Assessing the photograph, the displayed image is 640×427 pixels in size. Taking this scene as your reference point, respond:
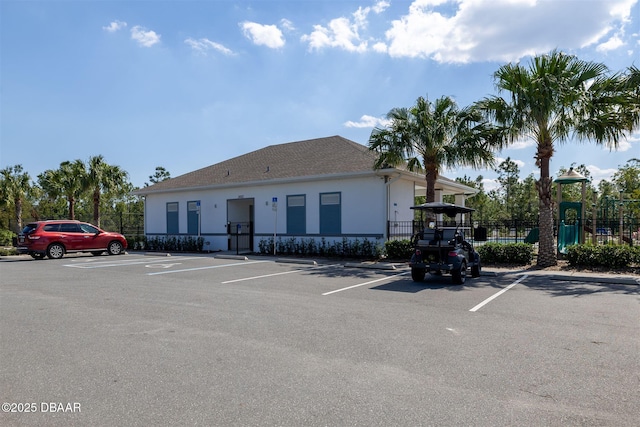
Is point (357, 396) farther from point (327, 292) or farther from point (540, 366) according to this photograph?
point (327, 292)

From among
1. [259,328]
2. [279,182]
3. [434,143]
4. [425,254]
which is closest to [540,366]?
[259,328]

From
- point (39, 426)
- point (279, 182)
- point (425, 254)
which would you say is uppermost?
point (279, 182)

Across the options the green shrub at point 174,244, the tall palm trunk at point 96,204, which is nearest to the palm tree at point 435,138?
the green shrub at point 174,244

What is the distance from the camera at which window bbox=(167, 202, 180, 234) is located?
25.8 meters

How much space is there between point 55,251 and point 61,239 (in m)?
0.58

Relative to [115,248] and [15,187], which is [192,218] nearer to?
[115,248]

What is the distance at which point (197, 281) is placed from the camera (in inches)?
459

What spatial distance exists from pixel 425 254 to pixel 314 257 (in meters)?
8.29

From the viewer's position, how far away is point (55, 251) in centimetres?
1928

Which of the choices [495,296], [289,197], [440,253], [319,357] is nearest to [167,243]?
[289,197]

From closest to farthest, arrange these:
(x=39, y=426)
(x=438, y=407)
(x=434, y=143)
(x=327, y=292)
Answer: (x=39, y=426) < (x=438, y=407) < (x=327, y=292) < (x=434, y=143)

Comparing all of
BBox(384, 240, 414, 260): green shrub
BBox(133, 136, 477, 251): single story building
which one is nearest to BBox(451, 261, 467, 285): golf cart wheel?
BBox(384, 240, 414, 260): green shrub

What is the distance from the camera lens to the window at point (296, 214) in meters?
20.3

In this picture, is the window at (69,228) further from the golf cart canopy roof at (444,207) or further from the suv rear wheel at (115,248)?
the golf cart canopy roof at (444,207)
